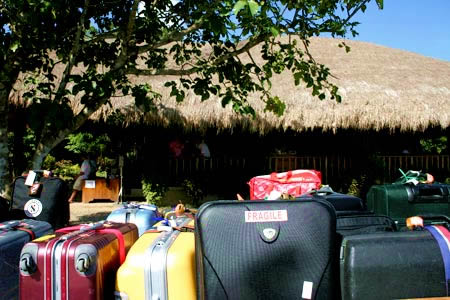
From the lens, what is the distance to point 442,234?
1930 millimetres

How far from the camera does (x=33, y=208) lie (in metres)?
3.26

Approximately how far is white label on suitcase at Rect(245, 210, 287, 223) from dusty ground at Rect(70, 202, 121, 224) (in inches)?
198

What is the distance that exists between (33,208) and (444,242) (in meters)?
2.78

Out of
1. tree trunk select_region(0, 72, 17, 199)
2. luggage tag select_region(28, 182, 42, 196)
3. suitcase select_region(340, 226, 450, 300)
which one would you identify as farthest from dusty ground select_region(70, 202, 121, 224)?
suitcase select_region(340, 226, 450, 300)

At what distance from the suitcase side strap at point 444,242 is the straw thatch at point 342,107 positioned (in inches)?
246

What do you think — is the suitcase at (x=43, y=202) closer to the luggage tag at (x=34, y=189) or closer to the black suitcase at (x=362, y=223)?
the luggage tag at (x=34, y=189)

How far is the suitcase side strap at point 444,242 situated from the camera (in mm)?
1847

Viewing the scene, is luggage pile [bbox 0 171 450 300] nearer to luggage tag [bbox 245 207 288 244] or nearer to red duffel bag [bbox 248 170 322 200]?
luggage tag [bbox 245 207 288 244]

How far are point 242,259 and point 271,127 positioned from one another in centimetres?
647

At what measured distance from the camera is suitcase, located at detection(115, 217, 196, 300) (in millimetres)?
1928

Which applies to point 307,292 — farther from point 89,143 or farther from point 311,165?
point 89,143

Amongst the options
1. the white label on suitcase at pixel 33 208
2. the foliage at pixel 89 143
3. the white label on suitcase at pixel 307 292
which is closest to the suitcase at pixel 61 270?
the white label on suitcase at pixel 307 292

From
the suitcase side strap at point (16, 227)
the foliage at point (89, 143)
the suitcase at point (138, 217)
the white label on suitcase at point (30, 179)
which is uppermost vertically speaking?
the foliage at point (89, 143)

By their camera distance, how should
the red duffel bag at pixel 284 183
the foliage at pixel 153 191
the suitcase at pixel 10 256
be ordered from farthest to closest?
1. the foliage at pixel 153 191
2. the red duffel bag at pixel 284 183
3. the suitcase at pixel 10 256
